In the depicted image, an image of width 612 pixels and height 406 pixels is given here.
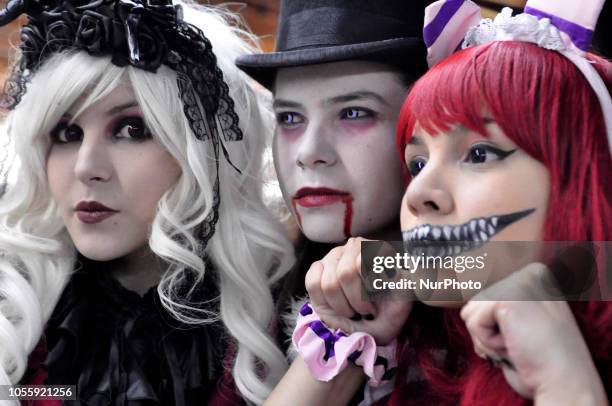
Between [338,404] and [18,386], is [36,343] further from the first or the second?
[338,404]

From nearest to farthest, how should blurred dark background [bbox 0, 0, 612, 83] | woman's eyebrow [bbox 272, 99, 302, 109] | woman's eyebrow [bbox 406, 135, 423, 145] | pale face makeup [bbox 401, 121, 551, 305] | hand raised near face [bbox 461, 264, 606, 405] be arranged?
hand raised near face [bbox 461, 264, 606, 405] < pale face makeup [bbox 401, 121, 551, 305] < woman's eyebrow [bbox 406, 135, 423, 145] < blurred dark background [bbox 0, 0, 612, 83] < woman's eyebrow [bbox 272, 99, 302, 109]

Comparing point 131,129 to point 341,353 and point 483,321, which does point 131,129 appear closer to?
point 341,353

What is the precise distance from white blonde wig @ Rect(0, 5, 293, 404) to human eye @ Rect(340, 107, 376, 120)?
1.05ft

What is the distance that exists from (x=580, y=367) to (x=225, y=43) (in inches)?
42.9

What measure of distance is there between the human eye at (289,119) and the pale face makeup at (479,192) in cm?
41

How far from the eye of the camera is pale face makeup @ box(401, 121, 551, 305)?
94 cm

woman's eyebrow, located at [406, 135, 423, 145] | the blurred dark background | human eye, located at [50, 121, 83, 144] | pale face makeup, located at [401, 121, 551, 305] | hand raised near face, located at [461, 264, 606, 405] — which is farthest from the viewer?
human eye, located at [50, 121, 83, 144]

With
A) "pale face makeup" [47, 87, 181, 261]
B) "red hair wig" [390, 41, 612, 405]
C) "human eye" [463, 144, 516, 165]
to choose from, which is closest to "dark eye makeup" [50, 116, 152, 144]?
"pale face makeup" [47, 87, 181, 261]

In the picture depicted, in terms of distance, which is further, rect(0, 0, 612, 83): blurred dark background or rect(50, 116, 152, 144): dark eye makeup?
rect(50, 116, 152, 144): dark eye makeup

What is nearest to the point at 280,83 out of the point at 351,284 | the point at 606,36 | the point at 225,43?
the point at 225,43

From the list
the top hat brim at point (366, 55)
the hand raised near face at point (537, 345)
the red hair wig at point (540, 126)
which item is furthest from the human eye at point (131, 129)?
the hand raised near face at point (537, 345)

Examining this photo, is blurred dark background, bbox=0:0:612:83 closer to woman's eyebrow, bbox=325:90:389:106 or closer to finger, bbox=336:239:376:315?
woman's eyebrow, bbox=325:90:389:106

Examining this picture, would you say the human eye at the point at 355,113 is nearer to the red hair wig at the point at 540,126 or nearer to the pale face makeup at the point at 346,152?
the pale face makeup at the point at 346,152

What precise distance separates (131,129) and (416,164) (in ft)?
2.10
